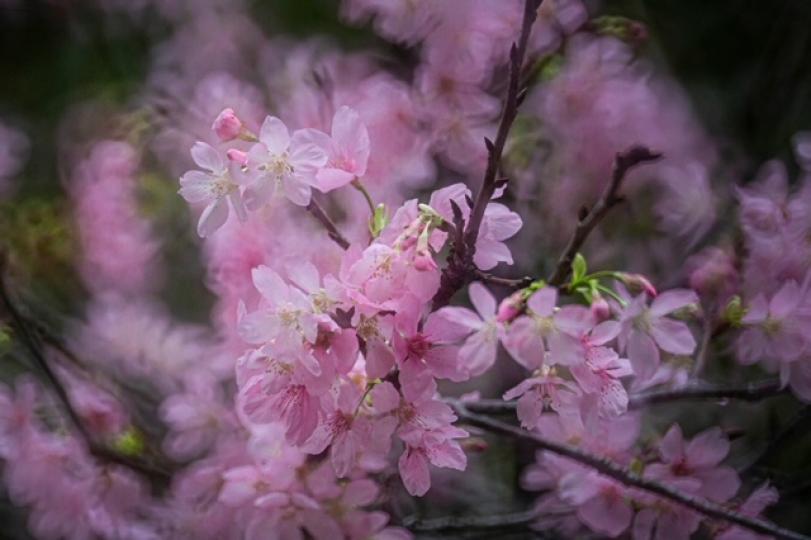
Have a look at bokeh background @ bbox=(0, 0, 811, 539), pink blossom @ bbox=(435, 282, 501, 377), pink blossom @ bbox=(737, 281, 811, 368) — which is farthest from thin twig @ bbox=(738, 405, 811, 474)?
pink blossom @ bbox=(435, 282, 501, 377)

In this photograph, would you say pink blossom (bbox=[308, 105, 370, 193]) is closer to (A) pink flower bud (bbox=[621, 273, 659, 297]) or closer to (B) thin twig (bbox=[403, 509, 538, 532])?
(A) pink flower bud (bbox=[621, 273, 659, 297])

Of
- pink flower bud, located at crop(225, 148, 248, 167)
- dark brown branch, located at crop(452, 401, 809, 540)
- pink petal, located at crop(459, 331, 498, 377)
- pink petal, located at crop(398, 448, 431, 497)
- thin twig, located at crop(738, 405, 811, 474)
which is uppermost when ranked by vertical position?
pink flower bud, located at crop(225, 148, 248, 167)

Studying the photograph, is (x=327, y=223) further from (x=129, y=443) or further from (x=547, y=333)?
(x=129, y=443)

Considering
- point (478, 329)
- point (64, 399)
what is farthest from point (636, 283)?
point (64, 399)

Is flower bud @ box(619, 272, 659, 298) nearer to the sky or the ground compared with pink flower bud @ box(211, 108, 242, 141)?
nearer to the ground

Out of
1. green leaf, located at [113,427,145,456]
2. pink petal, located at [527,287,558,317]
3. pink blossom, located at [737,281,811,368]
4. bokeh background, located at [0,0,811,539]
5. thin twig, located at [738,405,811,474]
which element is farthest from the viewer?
A: bokeh background, located at [0,0,811,539]

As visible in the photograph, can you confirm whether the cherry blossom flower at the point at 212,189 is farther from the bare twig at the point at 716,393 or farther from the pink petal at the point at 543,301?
the bare twig at the point at 716,393
